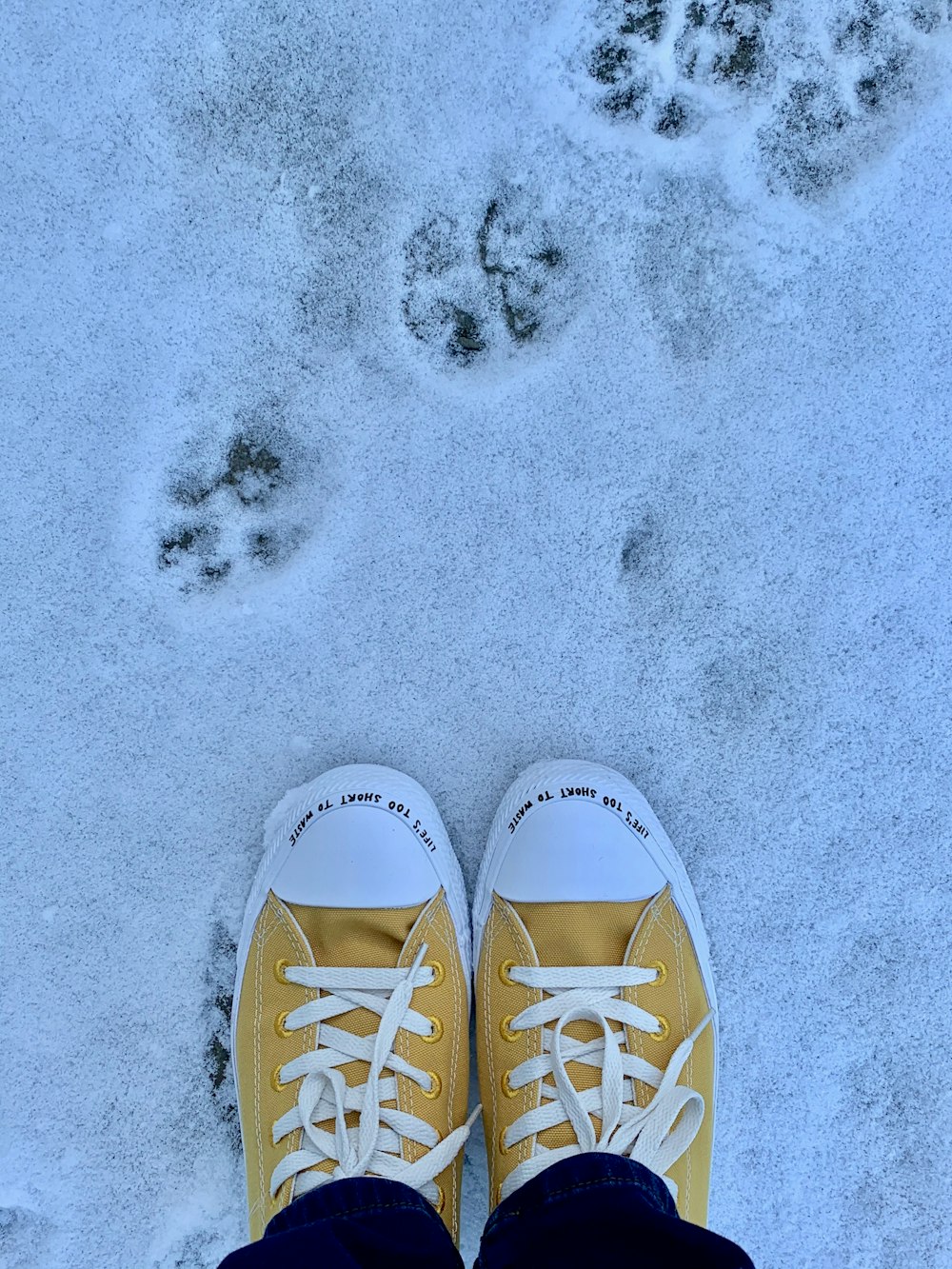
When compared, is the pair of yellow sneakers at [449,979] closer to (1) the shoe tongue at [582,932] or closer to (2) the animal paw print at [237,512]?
(1) the shoe tongue at [582,932]

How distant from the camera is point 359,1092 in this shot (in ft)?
2.67

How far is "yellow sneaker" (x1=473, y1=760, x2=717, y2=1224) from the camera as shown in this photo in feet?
2.67

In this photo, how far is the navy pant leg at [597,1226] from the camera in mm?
593

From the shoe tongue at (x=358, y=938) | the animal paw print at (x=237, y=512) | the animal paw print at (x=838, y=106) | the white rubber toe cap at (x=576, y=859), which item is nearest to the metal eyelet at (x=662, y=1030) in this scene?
the white rubber toe cap at (x=576, y=859)

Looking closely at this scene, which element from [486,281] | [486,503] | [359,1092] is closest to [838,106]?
[486,281]

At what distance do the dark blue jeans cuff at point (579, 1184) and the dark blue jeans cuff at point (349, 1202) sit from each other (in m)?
0.07

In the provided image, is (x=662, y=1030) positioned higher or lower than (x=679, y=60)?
lower

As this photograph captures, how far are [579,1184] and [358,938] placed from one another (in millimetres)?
282

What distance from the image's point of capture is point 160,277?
84 centimetres

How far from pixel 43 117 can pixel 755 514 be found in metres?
0.78

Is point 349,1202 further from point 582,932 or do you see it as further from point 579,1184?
point 582,932

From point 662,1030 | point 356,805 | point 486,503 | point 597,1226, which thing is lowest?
point 597,1226

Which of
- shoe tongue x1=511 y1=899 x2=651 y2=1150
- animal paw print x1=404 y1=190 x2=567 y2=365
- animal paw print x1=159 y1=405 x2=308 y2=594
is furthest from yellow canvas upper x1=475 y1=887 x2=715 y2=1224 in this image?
animal paw print x1=404 y1=190 x2=567 y2=365

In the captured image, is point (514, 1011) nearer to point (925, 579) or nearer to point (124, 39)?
point (925, 579)
